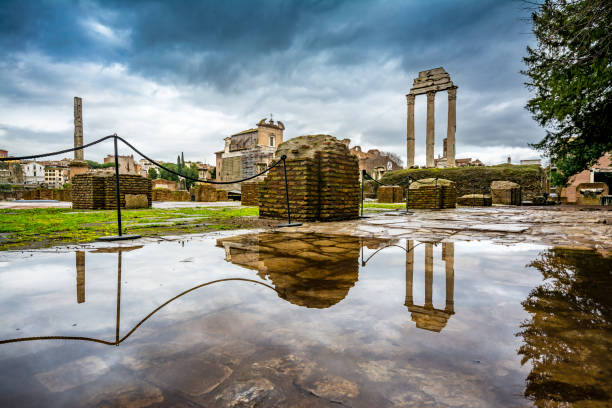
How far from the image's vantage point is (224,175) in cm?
5341

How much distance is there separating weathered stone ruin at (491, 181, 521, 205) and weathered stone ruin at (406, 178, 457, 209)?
25.8 ft

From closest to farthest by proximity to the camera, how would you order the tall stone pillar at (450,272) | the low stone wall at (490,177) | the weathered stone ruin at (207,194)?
the tall stone pillar at (450,272), the weathered stone ruin at (207,194), the low stone wall at (490,177)

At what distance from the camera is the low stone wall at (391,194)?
1934cm

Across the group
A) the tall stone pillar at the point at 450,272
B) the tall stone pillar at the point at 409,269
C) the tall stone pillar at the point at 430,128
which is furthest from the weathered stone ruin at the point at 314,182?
the tall stone pillar at the point at 430,128

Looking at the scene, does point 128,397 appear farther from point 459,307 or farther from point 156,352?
point 459,307

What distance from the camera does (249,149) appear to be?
163 ft

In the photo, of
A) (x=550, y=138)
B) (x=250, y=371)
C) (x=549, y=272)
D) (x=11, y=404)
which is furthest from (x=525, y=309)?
(x=550, y=138)

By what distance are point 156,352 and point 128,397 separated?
0.27 m

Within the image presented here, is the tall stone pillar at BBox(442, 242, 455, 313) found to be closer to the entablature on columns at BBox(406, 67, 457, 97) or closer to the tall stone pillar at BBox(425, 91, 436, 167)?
the tall stone pillar at BBox(425, 91, 436, 167)

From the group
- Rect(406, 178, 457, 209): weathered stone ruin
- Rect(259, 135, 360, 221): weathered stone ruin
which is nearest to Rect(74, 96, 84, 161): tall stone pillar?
Rect(259, 135, 360, 221): weathered stone ruin

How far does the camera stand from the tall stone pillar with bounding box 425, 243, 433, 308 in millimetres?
1767

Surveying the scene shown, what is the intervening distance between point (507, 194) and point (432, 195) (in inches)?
359

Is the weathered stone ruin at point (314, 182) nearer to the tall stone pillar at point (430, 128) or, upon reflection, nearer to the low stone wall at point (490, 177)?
the low stone wall at point (490, 177)

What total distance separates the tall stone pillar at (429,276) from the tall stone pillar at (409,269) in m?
0.09
